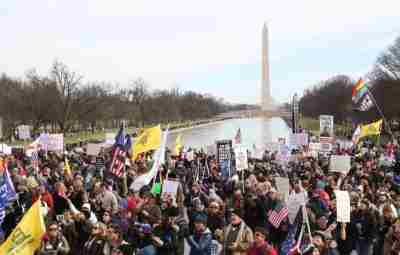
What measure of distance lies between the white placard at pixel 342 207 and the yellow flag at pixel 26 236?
190 inches

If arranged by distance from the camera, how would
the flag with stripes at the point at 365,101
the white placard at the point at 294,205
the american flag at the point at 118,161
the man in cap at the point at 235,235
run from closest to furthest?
1. the man in cap at the point at 235,235
2. the white placard at the point at 294,205
3. the american flag at the point at 118,161
4. the flag with stripes at the point at 365,101

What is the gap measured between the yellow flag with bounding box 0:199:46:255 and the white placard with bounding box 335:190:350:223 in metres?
4.81

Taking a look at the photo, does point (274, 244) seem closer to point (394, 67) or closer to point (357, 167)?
point (357, 167)

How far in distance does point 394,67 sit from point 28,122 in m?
38.0

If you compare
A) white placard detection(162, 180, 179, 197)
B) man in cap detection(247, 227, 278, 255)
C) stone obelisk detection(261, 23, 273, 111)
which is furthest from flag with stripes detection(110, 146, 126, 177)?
stone obelisk detection(261, 23, 273, 111)

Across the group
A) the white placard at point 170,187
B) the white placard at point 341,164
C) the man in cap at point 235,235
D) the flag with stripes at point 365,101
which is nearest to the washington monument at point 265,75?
the flag with stripes at point 365,101

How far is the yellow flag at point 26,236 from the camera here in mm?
7164

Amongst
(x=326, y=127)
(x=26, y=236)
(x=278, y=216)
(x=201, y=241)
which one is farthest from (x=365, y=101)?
(x=26, y=236)

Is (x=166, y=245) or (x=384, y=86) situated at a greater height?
(x=384, y=86)

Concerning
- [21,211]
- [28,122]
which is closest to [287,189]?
[21,211]

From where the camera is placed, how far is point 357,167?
18.5 meters

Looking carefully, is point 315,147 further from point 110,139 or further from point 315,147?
point 110,139

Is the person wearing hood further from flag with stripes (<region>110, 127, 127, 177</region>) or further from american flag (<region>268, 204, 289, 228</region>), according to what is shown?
flag with stripes (<region>110, 127, 127, 177</region>)

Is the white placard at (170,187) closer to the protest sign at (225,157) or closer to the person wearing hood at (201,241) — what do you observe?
the person wearing hood at (201,241)
